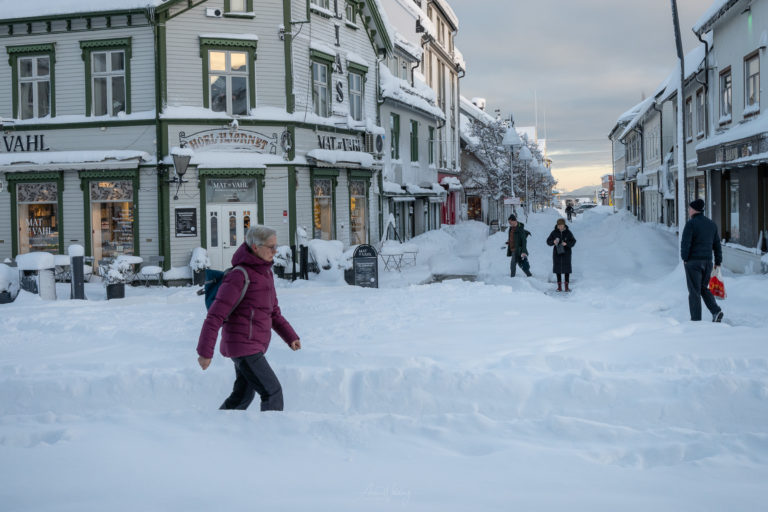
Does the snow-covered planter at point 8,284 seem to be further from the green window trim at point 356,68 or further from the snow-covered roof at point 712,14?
the snow-covered roof at point 712,14

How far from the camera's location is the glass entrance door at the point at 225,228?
2072cm

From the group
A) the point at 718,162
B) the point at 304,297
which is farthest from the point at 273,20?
the point at 718,162

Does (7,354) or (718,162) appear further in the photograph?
(718,162)

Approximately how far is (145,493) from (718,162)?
18821 millimetres

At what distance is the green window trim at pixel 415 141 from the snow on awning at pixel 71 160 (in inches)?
625

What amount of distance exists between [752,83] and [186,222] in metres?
Result: 15.6

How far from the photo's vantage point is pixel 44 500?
177 inches

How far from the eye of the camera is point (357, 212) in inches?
989

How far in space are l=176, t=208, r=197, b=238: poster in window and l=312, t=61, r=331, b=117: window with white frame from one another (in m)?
4.81

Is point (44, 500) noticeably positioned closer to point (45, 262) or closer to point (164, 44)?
point (45, 262)

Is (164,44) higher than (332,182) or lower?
higher

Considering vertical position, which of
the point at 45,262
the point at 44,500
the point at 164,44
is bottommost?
the point at 44,500

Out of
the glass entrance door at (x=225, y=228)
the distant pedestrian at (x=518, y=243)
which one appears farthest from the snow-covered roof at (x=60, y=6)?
the distant pedestrian at (x=518, y=243)

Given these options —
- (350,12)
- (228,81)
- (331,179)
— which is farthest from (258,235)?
(350,12)
